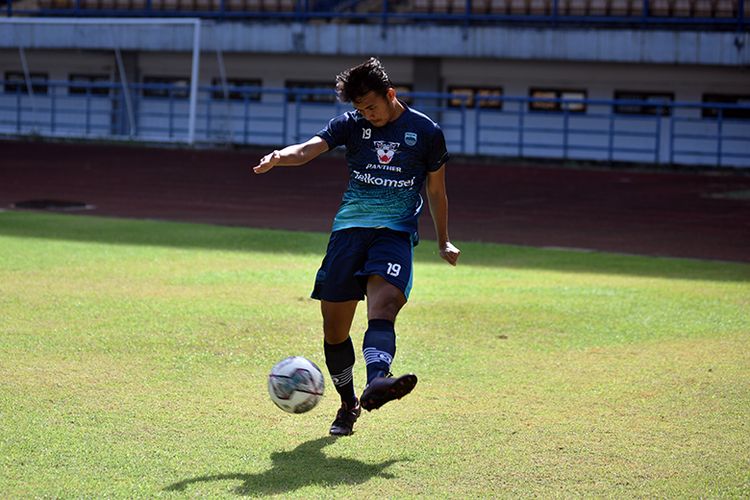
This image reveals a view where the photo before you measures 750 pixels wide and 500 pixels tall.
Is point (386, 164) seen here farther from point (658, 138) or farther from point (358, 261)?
point (658, 138)

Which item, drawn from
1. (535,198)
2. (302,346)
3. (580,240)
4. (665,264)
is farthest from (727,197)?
(302,346)

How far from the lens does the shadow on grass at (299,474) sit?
5641 millimetres

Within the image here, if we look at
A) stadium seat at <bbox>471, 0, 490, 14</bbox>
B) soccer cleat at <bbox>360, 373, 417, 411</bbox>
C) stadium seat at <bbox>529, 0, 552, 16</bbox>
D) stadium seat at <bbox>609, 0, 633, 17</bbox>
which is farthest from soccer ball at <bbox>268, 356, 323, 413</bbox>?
stadium seat at <bbox>471, 0, 490, 14</bbox>

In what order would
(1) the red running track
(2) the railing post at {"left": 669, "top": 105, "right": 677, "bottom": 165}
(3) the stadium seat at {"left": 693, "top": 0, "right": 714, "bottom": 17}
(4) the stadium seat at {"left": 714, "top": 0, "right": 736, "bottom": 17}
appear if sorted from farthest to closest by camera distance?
(3) the stadium seat at {"left": 693, "top": 0, "right": 714, "bottom": 17} → (4) the stadium seat at {"left": 714, "top": 0, "right": 736, "bottom": 17} → (2) the railing post at {"left": 669, "top": 105, "right": 677, "bottom": 165} → (1) the red running track

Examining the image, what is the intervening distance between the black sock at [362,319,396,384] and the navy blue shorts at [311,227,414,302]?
25 cm

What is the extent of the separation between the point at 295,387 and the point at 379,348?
22.3 inches

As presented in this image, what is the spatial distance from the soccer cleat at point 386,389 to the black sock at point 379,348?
17 cm

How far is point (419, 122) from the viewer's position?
6.84 metres

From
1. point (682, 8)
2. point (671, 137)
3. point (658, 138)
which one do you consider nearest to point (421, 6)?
point (682, 8)

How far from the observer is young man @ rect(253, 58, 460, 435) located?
6.59 m

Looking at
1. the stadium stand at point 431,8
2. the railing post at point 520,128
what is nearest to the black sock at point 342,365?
the railing post at point 520,128

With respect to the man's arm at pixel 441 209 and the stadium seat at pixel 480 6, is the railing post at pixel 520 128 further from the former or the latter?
the man's arm at pixel 441 209

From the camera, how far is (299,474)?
19.3 ft

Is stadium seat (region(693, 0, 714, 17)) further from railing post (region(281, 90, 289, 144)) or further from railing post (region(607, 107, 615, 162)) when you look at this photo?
railing post (region(281, 90, 289, 144))
